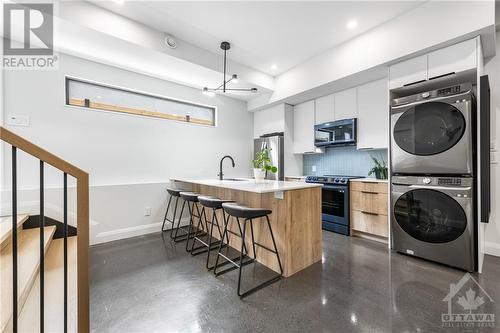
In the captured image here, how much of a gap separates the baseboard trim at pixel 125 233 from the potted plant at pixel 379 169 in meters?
3.61

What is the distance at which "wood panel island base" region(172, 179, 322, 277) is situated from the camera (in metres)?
2.21

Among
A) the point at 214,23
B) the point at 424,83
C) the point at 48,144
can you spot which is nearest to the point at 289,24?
the point at 214,23

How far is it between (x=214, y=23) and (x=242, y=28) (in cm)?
37

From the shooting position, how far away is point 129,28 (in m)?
2.64

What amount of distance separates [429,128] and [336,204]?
1671 mm

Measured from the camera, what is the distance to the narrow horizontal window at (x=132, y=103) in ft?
10.4

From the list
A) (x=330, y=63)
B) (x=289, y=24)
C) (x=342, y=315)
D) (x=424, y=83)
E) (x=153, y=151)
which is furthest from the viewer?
(x=153, y=151)

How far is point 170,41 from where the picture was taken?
2.92m

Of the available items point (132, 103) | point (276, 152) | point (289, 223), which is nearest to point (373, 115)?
point (276, 152)

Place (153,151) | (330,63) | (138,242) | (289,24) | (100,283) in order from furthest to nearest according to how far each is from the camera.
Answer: (153,151)
(330,63)
(138,242)
(289,24)
(100,283)

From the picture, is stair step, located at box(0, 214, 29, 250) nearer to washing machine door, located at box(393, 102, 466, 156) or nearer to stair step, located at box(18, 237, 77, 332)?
stair step, located at box(18, 237, 77, 332)

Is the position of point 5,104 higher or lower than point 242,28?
lower

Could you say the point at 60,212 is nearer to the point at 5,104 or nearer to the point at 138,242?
the point at 138,242

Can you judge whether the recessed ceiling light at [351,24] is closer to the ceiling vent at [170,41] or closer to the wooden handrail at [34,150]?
the ceiling vent at [170,41]
